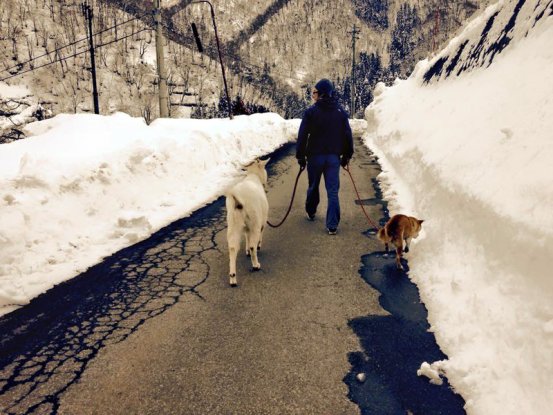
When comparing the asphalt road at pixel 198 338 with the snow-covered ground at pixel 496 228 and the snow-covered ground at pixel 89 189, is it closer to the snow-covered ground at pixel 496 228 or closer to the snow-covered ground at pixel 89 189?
the snow-covered ground at pixel 496 228

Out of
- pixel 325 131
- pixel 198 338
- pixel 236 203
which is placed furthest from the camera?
pixel 325 131

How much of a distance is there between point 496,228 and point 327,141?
10.9ft

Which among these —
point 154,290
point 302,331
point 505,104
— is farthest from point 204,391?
point 505,104

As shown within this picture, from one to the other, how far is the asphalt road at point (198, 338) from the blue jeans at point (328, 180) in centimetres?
86

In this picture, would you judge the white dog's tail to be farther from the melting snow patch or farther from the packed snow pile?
the melting snow patch

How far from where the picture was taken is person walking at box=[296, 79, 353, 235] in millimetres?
6227

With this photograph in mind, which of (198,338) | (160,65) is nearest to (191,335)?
(198,338)

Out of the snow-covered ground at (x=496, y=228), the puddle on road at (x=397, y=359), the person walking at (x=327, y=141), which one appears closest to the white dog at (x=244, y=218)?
the puddle on road at (x=397, y=359)

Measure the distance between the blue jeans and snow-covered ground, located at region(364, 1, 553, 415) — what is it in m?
1.46

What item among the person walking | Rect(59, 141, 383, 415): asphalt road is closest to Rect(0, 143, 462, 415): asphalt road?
Rect(59, 141, 383, 415): asphalt road

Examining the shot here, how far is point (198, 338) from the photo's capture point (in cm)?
327

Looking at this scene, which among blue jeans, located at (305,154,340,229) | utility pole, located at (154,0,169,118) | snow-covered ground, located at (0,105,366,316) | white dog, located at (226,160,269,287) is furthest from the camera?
utility pole, located at (154,0,169,118)

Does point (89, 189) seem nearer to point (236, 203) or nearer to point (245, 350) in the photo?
point (236, 203)

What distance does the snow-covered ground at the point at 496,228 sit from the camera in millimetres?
2525
